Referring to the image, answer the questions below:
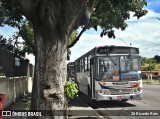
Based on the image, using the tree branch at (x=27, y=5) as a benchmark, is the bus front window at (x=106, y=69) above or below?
below

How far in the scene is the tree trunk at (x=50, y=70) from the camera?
912cm

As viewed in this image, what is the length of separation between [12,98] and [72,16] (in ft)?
37.7

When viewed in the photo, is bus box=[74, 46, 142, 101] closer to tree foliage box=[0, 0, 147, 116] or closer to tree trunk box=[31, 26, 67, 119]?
tree foliage box=[0, 0, 147, 116]

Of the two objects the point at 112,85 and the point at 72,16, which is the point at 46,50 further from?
the point at 112,85

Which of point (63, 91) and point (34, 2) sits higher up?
point (34, 2)

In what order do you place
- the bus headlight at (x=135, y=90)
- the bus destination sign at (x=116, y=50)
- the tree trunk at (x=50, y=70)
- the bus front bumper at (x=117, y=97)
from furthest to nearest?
the bus headlight at (x=135, y=90) < the bus destination sign at (x=116, y=50) < the bus front bumper at (x=117, y=97) < the tree trunk at (x=50, y=70)

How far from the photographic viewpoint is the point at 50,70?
30.2 feet

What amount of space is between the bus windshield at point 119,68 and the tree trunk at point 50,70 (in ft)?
32.9

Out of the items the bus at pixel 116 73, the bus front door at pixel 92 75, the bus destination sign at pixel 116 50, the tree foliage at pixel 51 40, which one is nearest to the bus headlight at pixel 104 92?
the bus at pixel 116 73

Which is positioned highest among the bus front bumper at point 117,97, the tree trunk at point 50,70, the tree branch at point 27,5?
the tree branch at point 27,5

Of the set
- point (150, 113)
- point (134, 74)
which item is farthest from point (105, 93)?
point (150, 113)

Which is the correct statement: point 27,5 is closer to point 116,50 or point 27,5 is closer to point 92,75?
point 116,50

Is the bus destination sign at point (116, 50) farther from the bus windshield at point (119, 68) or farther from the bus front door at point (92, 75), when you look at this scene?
the bus front door at point (92, 75)

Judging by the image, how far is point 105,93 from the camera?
1939 centimetres
